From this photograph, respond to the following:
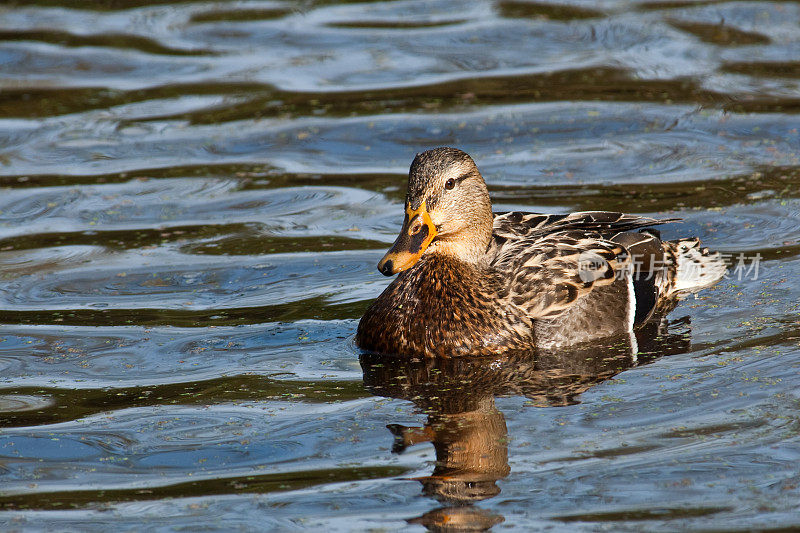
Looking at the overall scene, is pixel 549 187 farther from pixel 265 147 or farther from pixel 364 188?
pixel 265 147

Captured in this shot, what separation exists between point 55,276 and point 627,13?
9406mm

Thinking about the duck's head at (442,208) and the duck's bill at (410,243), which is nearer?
the duck's bill at (410,243)

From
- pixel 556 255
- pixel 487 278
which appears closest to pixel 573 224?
pixel 556 255

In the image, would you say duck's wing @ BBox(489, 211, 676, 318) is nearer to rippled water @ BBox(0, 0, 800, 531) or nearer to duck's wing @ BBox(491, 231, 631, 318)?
duck's wing @ BBox(491, 231, 631, 318)

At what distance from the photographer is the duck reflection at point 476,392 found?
19.2 feet

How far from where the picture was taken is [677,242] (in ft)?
30.3

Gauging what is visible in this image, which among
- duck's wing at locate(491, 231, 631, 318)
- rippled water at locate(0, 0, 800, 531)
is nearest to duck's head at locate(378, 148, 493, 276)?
duck's wing at locate(491, 231, 631, 318)

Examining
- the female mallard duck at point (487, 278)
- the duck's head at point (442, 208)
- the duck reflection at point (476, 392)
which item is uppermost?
the duck's head at point (442, 208)

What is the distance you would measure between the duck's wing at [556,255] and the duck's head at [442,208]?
0.36 meters

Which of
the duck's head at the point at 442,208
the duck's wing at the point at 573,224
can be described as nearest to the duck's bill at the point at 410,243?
the duck's head at the point at 442,208

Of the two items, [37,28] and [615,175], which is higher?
[37,28]

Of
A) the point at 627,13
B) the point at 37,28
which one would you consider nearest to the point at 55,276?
the point at 37,28

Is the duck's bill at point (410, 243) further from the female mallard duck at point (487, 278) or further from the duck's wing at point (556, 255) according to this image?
the duck's wing at point (556, 255)

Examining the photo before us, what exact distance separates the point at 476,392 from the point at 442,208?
136 cm
